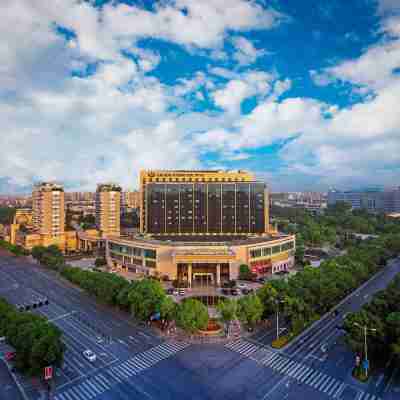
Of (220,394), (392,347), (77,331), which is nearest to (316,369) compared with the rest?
(392,347)

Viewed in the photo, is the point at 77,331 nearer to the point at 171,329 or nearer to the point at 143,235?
the point at 171,329

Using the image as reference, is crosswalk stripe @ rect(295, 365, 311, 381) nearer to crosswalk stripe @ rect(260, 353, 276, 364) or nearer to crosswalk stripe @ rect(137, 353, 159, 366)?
crosswalk stripe @ rect(260, 353, 276, 364)

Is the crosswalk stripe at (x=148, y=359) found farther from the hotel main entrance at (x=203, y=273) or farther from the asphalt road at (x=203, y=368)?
the hotel main entrance at (x=203, y=273)

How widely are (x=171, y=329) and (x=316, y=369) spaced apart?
20.9 metres

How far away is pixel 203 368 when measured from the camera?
36.0 meters

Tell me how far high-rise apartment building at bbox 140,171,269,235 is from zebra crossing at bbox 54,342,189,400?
53470mm

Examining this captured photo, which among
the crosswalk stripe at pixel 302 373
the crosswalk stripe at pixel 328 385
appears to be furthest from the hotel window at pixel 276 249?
the crosswalk stripe at pixel 328 385

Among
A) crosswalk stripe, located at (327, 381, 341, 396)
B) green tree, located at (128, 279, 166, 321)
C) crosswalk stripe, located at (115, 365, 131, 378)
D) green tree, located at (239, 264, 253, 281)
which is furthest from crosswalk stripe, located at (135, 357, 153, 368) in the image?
green tree, located at (239, 264, 253, 281)

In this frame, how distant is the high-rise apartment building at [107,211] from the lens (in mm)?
102125

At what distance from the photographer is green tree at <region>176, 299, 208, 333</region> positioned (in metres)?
41.3

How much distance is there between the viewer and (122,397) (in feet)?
103

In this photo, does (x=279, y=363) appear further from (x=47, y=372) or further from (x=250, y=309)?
(x=47, y=372)

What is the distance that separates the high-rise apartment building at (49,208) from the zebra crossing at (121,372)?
7213 cm

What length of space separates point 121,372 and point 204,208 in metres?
62.0
